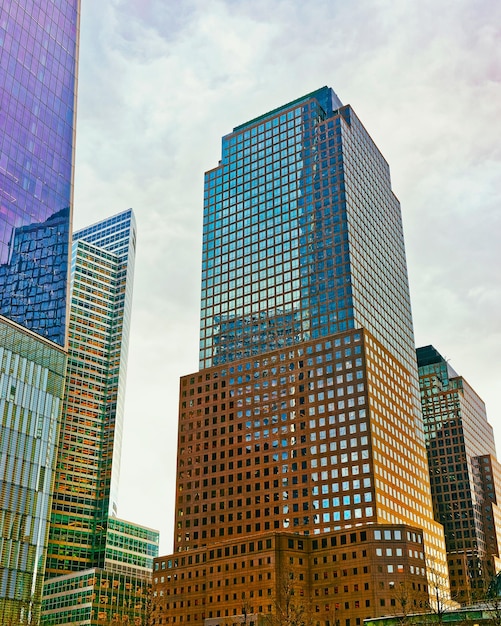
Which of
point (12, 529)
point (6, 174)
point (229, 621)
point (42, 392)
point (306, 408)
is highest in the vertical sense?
point (6, 174)

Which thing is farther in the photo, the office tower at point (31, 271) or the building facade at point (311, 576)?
the building facade at point (311, 576)

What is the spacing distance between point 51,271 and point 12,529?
4664 cm

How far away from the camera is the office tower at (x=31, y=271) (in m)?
121

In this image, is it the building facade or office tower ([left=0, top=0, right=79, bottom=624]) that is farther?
the building facade

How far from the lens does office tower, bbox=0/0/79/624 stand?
121 meters

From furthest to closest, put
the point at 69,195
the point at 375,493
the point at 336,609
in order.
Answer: the point at 375,493, the point at 336,609, the point at 69,195

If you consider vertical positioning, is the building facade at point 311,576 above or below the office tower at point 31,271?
below

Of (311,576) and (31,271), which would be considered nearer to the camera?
(31,271)

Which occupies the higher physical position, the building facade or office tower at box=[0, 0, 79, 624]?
office tower at box=[0, 0, 79, 624]

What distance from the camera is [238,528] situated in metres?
191

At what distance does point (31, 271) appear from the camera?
134m

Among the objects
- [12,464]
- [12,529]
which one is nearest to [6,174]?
[12,464]

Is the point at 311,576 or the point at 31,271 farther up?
the point at 31,271

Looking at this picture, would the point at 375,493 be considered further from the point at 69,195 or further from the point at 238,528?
the point at 69,195
